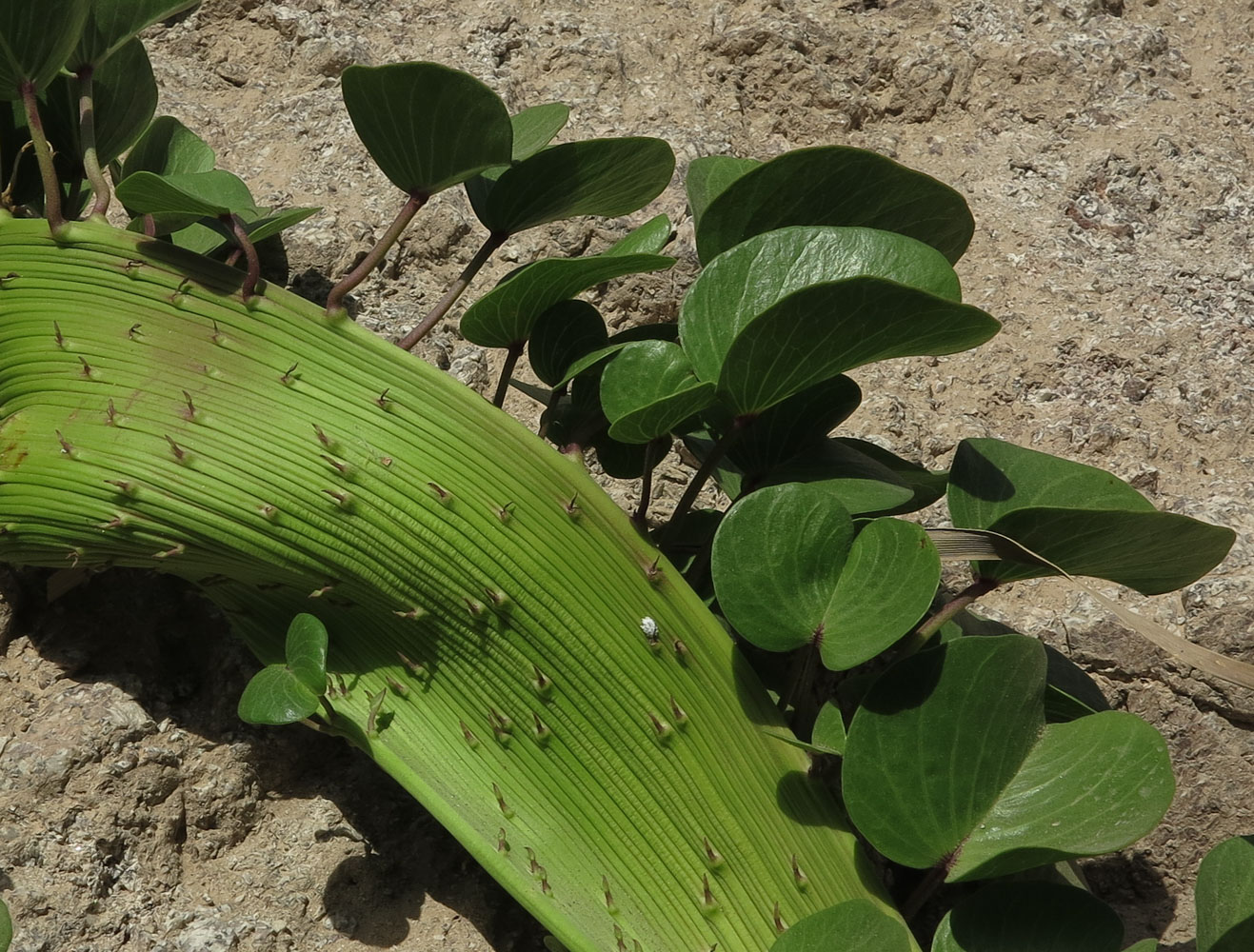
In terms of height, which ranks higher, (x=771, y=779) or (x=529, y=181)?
(x=529, y=181)

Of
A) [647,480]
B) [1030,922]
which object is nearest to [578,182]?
[647,480]

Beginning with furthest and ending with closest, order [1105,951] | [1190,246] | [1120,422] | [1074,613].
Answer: [1190,246] < [1120,422] < [1074,613] < [1105,951]

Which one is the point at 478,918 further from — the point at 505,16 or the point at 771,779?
the point at 505,16

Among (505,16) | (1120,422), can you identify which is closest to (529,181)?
(505,16)

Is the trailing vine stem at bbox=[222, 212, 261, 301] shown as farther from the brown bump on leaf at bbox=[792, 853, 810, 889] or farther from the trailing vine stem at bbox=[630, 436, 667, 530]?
the brown bump on leaf at bbox=[792, 853, 810, 889]

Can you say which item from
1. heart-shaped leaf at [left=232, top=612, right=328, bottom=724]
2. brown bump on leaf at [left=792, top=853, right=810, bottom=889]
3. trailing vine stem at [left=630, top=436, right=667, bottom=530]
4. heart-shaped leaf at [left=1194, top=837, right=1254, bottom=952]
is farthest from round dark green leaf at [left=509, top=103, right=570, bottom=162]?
heart-shaped leaf at [left=1194, top=837, right=1254, bottom=952]

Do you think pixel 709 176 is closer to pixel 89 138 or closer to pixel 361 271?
pixel 361 271
